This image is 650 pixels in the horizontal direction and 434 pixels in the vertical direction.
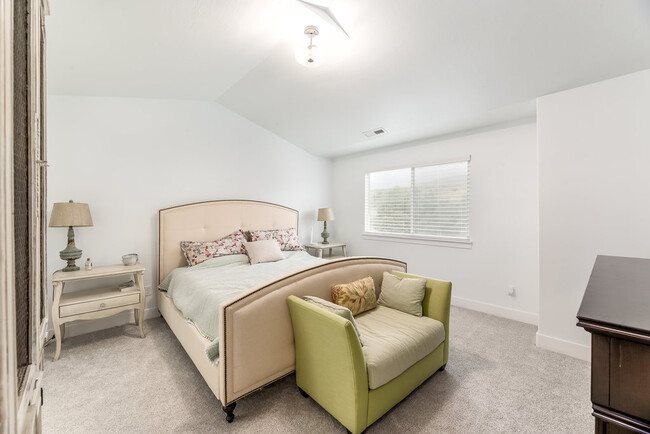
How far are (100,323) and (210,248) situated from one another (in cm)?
135

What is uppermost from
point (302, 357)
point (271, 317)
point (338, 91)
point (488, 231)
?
point (338, 91)

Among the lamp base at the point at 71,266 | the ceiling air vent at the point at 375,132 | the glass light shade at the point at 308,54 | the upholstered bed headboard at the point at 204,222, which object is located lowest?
the lamp base at the point at 71,266

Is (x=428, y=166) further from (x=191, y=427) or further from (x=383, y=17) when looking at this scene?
(x=191, y=427)

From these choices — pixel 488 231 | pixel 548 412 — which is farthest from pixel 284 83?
pixel 548 412

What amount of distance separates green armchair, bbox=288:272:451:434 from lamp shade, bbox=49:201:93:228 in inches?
88.8

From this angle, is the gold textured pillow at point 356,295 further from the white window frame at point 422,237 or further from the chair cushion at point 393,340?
the white window frame at point 422,237

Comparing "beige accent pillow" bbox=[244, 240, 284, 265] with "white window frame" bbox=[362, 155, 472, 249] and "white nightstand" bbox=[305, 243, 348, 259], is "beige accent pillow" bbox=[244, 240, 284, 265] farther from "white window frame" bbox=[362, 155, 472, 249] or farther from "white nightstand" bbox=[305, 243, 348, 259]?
"white window frame" bbox=[362, 155, 472, 249]

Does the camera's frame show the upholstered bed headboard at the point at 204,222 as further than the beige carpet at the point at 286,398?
Yes

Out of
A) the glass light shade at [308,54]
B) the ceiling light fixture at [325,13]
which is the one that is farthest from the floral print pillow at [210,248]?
the ceiling light fixture at [325,13]

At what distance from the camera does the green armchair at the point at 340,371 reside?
151 cm

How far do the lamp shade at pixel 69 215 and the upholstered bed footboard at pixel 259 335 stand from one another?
2012 mm

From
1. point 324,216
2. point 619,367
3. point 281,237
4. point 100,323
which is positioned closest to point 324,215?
point 324,216

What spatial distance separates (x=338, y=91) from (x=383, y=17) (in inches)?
40.5

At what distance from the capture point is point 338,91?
3049 millimetres
